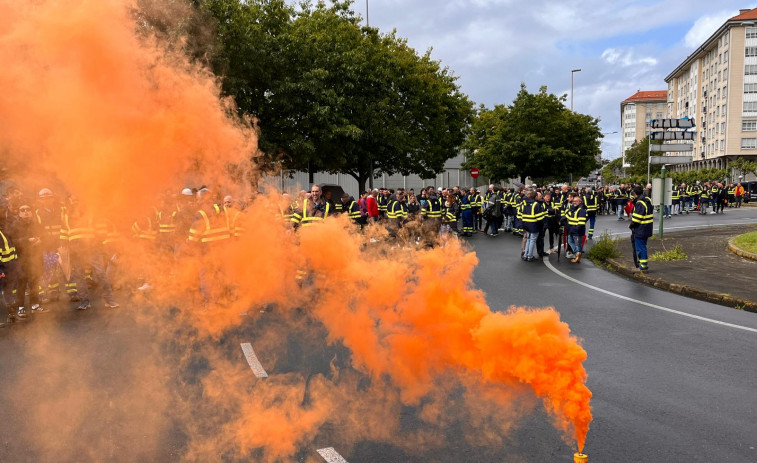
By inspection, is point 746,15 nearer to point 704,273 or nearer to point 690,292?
point 704,273

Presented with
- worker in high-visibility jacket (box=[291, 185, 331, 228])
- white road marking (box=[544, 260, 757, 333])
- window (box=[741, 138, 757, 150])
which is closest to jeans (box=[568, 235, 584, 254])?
white road marking (box=[544, 260, 757, 333])

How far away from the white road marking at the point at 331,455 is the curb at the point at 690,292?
303 inches

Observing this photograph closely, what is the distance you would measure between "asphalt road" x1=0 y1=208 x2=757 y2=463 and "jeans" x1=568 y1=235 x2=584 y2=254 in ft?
17.8

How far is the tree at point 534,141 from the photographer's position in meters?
40.4

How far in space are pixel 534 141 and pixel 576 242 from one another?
88.1 feet

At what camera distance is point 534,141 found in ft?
132

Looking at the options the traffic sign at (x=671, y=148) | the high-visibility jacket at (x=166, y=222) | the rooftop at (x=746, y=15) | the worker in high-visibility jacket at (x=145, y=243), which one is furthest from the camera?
the rooftop at (x=746, y=15)

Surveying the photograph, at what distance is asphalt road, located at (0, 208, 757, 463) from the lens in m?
4.12

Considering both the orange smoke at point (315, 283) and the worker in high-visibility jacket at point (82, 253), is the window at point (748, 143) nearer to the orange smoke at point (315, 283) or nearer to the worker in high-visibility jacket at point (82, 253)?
the orange smoke at point (315, 283)

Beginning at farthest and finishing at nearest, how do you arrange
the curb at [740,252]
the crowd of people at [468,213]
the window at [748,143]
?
the window at [748,143], the curb at [740,252], the crowd of people at [468,213]

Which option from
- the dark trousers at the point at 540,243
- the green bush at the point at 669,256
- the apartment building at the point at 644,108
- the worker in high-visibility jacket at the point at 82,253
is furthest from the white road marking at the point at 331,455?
the apartment building at the point at 644,108

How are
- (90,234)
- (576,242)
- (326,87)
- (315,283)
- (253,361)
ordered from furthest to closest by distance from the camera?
(326,87)
(576,242)
(90,234)
(315,283)
(253,361)

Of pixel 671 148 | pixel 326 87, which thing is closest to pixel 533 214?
pixel 671 148

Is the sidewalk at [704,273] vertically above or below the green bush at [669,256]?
below
